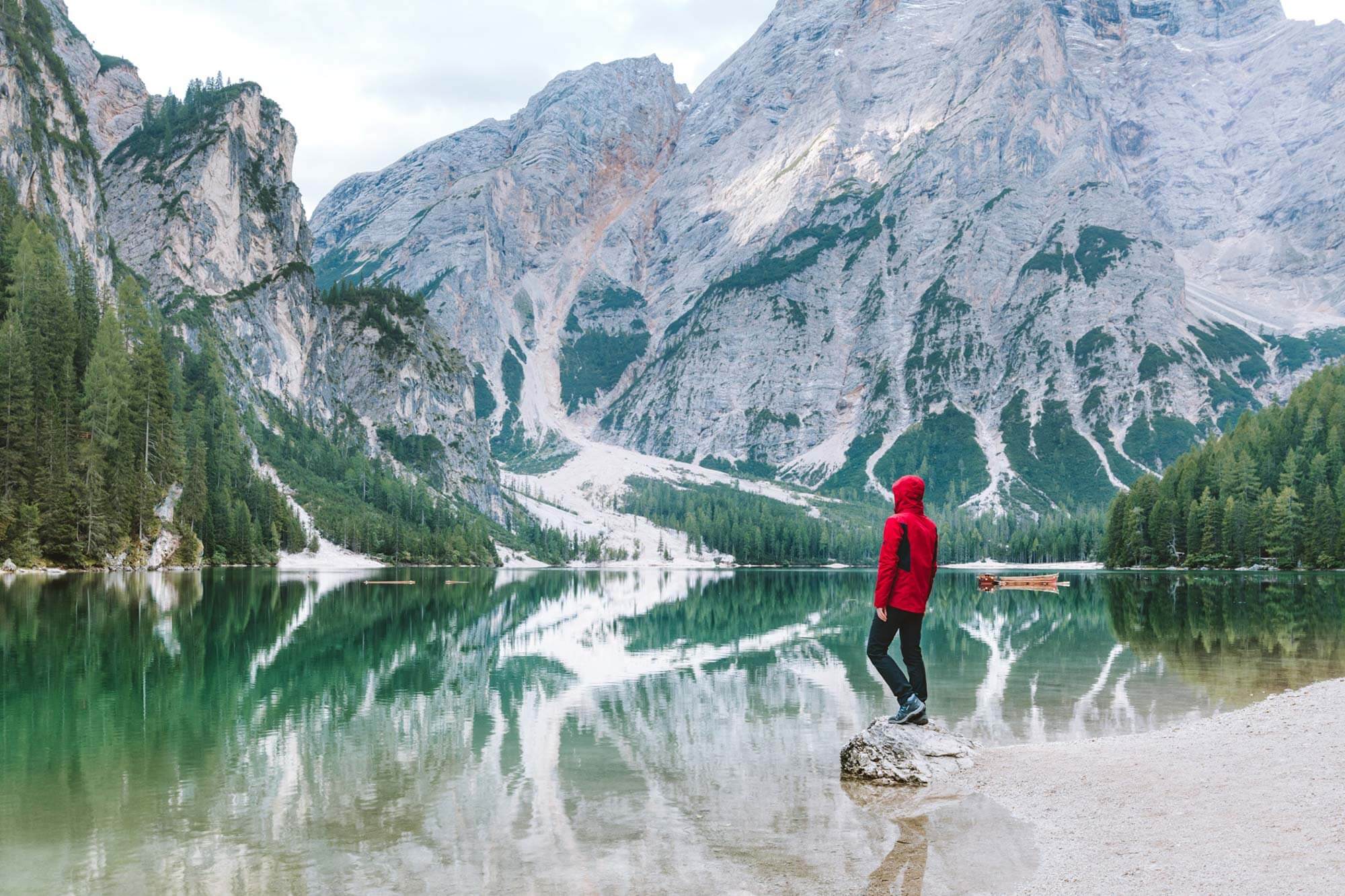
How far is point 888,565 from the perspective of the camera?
17031 mm

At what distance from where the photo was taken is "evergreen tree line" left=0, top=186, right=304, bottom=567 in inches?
3063

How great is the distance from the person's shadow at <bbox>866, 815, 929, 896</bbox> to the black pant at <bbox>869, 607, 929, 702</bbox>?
4.03m

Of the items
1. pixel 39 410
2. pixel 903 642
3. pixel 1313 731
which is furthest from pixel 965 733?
pixel 39 410

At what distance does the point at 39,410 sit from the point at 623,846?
89.7m

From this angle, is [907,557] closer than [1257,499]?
Yes

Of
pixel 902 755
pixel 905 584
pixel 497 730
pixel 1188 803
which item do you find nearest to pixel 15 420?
pixel 497 730

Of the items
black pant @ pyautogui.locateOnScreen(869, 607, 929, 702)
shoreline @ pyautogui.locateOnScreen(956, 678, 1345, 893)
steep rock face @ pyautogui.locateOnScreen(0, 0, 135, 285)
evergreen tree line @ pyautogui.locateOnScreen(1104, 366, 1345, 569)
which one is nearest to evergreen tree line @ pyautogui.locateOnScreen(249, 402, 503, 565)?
steep rock face @ pyautogui.locateOnScreen(0, 0, 135, 285)

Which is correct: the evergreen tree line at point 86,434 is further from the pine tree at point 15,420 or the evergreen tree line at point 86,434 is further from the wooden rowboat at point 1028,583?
the wooden rowboat at point 1028,583

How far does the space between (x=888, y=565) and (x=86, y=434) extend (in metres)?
92.7

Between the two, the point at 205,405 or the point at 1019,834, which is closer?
the point at 1019,834

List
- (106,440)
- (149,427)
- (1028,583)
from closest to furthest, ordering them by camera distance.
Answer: (106,440) < (149,427) < (1028,583)

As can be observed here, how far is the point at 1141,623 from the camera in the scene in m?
49.4

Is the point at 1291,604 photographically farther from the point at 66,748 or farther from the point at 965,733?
the point at 66,748

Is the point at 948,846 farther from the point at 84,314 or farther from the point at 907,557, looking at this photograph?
the point at 84,314
